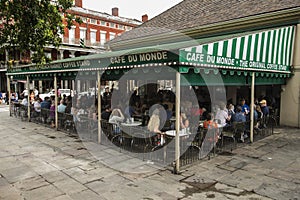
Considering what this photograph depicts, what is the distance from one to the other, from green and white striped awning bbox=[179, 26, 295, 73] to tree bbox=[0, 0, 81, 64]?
2852 mm

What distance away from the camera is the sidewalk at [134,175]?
175 inches

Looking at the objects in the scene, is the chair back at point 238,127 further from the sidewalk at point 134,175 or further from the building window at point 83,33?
the building window at point 83,33

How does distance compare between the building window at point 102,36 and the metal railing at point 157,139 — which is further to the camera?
the building window at point 102,36

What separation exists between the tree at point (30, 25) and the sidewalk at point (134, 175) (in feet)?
8.88

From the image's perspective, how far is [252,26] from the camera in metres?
10.9

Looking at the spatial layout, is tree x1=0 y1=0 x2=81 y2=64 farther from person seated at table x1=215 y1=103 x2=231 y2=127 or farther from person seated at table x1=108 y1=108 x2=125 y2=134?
person seated at table x1=215 y1=103 x2=231 y2=127

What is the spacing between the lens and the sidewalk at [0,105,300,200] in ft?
14.6

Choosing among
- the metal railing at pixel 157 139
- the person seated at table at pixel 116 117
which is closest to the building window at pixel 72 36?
the metal railing at pixel 157 139

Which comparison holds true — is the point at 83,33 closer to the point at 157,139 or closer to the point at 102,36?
the point at 102,36

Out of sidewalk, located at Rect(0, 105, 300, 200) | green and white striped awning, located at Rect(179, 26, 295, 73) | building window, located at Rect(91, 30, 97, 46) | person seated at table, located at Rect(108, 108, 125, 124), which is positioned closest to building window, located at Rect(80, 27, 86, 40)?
building window, located at Rect(91, 30, 97, 46)

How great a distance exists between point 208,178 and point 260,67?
4.95 metres

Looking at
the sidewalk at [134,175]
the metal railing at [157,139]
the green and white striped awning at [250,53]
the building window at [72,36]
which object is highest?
the building window at [72,36]

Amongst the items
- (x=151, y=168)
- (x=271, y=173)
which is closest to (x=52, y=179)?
(x=151, y=168)

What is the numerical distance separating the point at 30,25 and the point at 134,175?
394 centimetres
